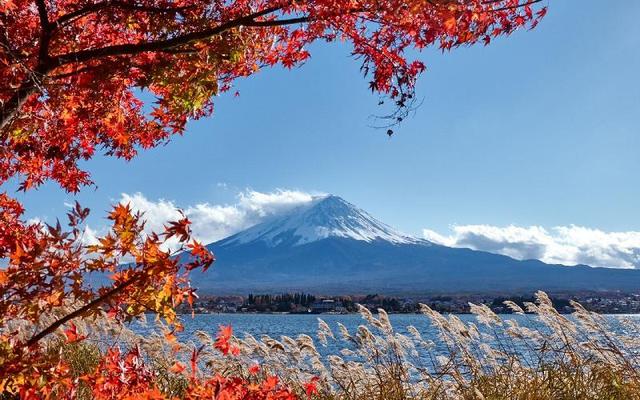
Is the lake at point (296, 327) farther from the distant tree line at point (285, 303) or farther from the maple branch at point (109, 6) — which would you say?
the distant tree line at point (285, 303)

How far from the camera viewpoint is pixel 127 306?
11.4 feet

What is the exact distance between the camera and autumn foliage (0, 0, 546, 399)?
3285 millimetres

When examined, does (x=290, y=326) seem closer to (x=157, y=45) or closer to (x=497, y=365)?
(x=497, y=365)

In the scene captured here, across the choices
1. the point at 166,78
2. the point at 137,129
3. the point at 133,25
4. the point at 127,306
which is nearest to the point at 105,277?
the point at 127,306

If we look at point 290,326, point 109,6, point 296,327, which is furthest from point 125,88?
point 290,326

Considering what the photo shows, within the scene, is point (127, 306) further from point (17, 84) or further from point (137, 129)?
point (137, 129)

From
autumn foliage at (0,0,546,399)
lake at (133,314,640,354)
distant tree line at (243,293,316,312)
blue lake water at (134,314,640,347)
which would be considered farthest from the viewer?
distant tree line at (243,293,316,312)

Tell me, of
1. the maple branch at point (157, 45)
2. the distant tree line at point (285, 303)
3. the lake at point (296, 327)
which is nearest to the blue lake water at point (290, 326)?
the lake at point (296, 327)

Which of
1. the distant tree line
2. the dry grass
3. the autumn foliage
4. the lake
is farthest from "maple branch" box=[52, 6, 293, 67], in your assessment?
the distant tree line

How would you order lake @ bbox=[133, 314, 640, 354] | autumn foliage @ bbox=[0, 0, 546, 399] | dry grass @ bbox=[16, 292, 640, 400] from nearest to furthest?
autumn foliage @ bbox=[0, 0, 546, 399] → dry grass @ bbox=[16, 292, 640, 400] → lake @ bbox=[133, 314, 640, 354]

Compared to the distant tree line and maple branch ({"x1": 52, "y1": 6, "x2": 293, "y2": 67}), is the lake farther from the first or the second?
the distant tree line

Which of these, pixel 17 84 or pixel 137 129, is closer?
pixel 17 84

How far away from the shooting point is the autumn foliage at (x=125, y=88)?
329 cm

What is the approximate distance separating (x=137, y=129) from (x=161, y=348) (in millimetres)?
4766
